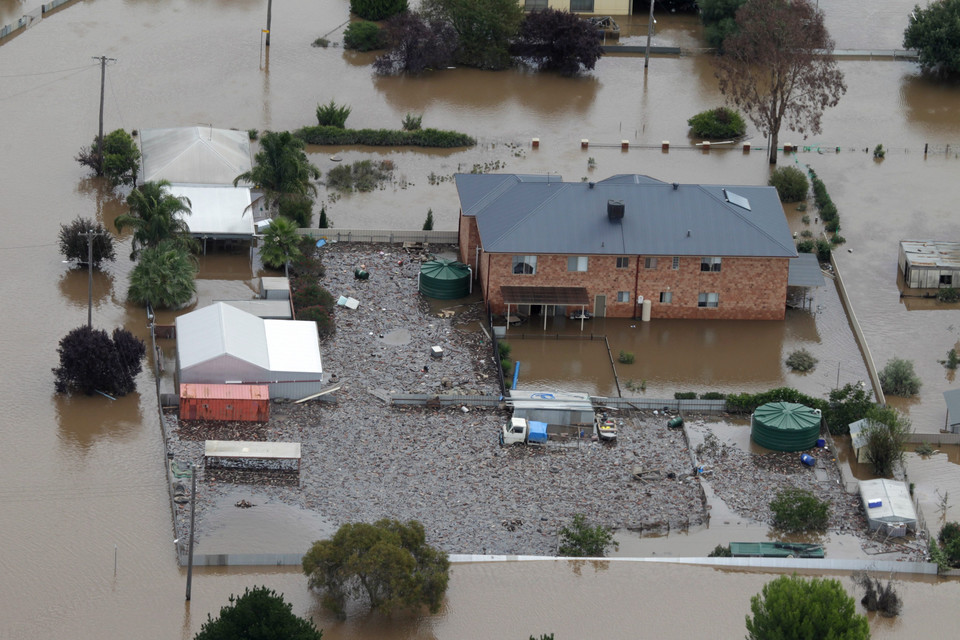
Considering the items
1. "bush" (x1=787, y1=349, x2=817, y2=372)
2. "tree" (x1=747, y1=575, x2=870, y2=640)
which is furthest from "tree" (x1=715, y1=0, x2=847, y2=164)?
"tree" (x1=747, y1=575, x2=870, y2=640)

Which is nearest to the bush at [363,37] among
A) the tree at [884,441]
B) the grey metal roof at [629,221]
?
the grey metal roof at [629,221]

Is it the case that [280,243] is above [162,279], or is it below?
above

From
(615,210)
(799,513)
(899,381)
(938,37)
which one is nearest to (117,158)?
(615,210)

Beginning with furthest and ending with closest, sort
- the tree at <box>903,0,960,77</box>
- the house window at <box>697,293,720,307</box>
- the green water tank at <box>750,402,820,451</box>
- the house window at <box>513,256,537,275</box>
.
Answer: the tree at <box>903,0,960,77</box>
the house window at <box>697,293,720,307</box>
the house window at <box>513,256,537,275</box>
the green water tank at <box>750,402,820,451</box>

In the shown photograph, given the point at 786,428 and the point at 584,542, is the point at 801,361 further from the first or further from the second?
the point at 584,542

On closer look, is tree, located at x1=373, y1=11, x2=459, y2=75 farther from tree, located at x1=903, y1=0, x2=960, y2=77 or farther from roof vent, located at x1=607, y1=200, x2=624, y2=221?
roof vent, located at x1=607, y1=200, x2=624, y2=221

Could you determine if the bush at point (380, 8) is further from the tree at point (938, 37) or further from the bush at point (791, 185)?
the bush at point (791, 185)
